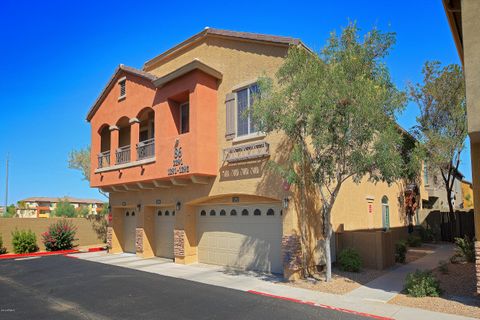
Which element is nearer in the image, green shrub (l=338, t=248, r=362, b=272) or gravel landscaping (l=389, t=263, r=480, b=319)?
gravel landscaping (l=389, t=263, r=480, b=319)

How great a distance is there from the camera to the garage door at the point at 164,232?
18.1 metres

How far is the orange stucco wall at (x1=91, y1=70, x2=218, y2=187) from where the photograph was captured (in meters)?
14.6

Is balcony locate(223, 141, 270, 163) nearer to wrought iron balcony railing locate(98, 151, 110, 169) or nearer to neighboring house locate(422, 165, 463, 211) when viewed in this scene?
wrought iron balcony railing locate(98, 151, 110, 169)

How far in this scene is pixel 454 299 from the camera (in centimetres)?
927

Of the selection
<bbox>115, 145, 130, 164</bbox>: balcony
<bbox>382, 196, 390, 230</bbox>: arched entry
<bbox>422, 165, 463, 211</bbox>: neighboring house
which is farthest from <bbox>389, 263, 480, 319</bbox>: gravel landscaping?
<bbox>422, 165, 463, 211</bbox>: neighboring house

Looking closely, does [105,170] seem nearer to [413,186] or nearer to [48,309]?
[48,309]

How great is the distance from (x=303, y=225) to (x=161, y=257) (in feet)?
28.6

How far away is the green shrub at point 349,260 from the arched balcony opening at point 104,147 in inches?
537

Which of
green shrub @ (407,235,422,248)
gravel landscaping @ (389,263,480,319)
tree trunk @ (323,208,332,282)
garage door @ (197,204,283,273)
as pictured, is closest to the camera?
gravel landscaping @ (389,263,480,319)

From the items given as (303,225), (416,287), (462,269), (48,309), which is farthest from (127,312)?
(462,269)

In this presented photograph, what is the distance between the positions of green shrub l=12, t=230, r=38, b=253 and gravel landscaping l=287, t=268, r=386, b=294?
1807cm

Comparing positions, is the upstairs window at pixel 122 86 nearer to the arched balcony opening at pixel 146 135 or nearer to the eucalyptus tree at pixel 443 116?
the arched balcony opening at pixel 146 135

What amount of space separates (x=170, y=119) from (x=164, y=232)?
5828mm

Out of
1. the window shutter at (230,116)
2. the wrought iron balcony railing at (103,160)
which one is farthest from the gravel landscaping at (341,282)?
the wrought iron balcony railing at (103,160)
